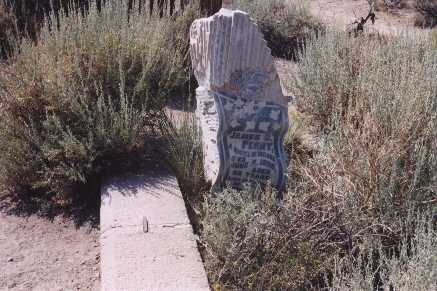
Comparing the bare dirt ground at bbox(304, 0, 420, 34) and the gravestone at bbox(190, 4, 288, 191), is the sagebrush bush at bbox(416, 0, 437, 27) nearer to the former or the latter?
the bare dirt ground at bbox(304, 0, 420, 34)

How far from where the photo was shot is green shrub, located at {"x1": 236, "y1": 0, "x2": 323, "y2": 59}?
8203 millimetres

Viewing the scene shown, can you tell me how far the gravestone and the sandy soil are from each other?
905mm

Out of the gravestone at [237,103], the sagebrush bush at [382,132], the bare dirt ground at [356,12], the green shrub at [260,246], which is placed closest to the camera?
the green shrub at [260,246]

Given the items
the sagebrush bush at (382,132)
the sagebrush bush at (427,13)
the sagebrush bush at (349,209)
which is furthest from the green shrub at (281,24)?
the sagebrush bush at (349,209)

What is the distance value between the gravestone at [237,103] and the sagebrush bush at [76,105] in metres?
0.56

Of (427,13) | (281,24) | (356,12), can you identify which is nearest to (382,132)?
(281,24)

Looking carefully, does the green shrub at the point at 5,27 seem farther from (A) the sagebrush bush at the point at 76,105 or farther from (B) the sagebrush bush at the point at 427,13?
(B) the sagebrush bush at the point at 427,13

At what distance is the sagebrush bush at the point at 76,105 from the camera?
3.93m

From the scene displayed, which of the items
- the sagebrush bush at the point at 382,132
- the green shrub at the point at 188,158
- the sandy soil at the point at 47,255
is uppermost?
the sagebrush bush at the point at 382,132

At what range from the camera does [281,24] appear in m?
A: 8.42

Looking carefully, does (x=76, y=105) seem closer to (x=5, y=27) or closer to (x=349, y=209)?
(x=349, y=209)

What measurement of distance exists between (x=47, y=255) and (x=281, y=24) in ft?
18.7

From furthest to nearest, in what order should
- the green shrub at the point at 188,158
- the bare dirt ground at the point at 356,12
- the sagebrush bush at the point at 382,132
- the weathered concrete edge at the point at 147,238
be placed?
the bare dirt ground at the point at 356,12 → the green shrub at the point at 188,158 → the sagebrush bush at the point at 382,132 → the weathered concrete edge at the point at 147,238

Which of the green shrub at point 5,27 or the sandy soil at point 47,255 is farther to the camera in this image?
the green shrub at point 5,27
